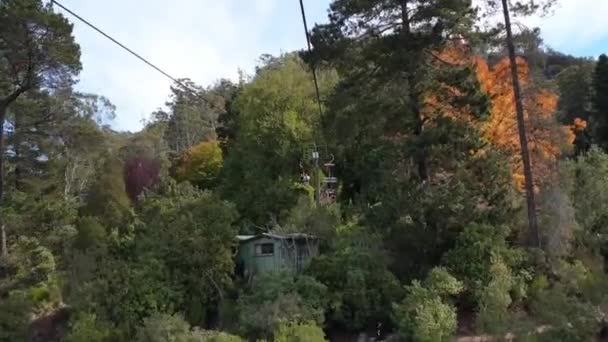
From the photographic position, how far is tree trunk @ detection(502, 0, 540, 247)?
52.7ft

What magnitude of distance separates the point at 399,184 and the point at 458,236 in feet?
6.98

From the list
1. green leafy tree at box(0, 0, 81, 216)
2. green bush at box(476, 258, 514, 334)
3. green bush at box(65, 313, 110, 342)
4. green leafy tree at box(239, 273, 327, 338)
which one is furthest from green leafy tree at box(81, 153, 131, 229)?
green bush at box(476, 258, 514, 334)

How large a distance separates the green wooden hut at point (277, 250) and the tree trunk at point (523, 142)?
20.0 ft

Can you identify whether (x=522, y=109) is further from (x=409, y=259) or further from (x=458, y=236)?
(x=409, y=259)

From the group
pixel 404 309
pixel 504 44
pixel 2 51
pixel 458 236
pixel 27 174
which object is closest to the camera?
pixel 404 309

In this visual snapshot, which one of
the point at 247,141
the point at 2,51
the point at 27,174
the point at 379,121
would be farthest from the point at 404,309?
the point at 27,174

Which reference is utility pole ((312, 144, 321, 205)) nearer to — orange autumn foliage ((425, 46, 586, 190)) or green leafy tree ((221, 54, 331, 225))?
green leafy tree ((221, 54, 331, 225))

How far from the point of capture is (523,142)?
54.1ft

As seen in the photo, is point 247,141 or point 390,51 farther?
point 247,141

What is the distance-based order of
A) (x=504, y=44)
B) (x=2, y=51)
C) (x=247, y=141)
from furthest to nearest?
(x=247, y=141) → (x=2, y=51) → (x=504, y=44)

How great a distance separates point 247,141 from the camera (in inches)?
1017

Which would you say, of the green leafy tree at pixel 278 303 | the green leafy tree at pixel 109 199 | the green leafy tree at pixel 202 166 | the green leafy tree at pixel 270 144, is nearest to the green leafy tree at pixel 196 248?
A: the green leafy tree at pixel 278 303

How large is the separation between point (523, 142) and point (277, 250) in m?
7.68

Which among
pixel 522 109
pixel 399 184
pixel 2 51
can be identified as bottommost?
pixel 399 184
